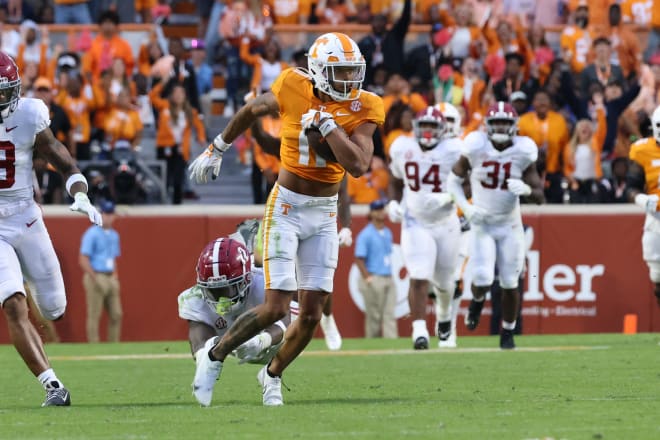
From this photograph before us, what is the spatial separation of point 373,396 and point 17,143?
2429 mm

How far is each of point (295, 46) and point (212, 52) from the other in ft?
3.56

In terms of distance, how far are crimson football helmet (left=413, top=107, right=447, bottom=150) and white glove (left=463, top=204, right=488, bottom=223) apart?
1.00 m

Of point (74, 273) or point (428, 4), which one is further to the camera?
point (428, 4)

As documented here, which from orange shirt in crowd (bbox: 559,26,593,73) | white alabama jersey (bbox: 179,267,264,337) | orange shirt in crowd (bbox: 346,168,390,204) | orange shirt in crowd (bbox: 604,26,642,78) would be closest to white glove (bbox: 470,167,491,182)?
orange shirt in crowd (bbox: 346,168,390,204)

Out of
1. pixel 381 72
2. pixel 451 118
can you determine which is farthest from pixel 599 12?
pixel 451 118

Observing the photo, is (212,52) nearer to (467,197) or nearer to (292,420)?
(467,197)

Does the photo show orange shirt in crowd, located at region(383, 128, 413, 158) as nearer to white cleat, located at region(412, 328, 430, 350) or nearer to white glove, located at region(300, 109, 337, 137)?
white cleat, located at region(412, 328, 430, 350)

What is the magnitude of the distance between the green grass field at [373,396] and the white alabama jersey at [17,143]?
118cm

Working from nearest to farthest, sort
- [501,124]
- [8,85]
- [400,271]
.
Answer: [8,85], [501,124], [400,271]

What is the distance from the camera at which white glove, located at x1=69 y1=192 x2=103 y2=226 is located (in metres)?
7.86

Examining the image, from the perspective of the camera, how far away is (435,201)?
13.5m

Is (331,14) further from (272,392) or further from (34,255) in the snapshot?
(272,392)

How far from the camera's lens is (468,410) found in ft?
24.3

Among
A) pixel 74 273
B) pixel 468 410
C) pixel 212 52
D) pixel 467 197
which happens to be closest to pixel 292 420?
pixel 468 410
